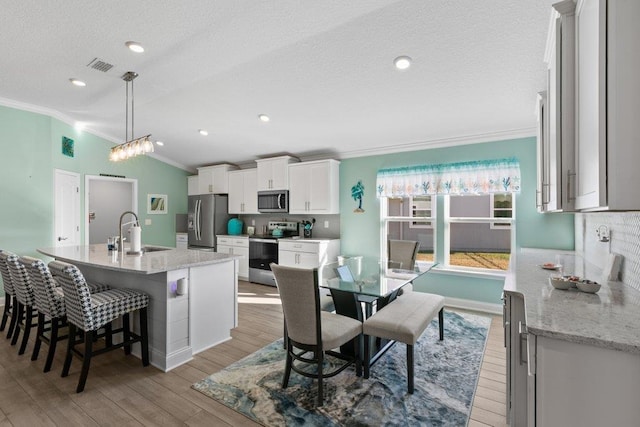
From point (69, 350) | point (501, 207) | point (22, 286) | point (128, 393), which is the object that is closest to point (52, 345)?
point (69, 350)

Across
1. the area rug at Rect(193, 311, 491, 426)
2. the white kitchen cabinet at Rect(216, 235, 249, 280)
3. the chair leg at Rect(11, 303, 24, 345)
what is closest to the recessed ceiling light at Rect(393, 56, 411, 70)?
the area rug at Rect(193, 311, 491, 426)

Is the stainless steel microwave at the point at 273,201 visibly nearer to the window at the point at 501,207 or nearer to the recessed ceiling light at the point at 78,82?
the recessed ceiling light at the point at 78,82

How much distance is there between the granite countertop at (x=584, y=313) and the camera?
1.01 meters

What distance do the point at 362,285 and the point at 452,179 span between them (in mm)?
2396

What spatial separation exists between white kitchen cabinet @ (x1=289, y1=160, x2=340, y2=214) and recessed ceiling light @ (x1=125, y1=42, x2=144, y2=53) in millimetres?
2912

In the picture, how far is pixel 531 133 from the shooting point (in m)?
3.68

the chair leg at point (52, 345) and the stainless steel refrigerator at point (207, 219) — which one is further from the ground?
the stainless steel refrigerator at point (207, 219)

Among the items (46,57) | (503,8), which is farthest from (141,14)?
(503,8)

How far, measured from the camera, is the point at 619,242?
1.87 metres

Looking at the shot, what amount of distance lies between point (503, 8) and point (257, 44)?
6.31 ft

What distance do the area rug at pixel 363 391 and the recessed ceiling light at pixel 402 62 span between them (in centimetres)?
267

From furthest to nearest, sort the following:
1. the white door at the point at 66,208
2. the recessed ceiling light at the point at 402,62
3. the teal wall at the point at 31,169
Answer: the white door at the point at 66,208 < the teal wall at the point at 31,169 < the recessed ceiling light at the point at 402,62

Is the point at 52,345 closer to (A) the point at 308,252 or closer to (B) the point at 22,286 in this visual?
(B) the point at 22,286

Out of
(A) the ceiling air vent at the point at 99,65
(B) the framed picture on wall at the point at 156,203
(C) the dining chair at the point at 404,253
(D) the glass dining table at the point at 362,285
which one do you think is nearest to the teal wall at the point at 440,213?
(C) the dining chair at the point at 404,253
